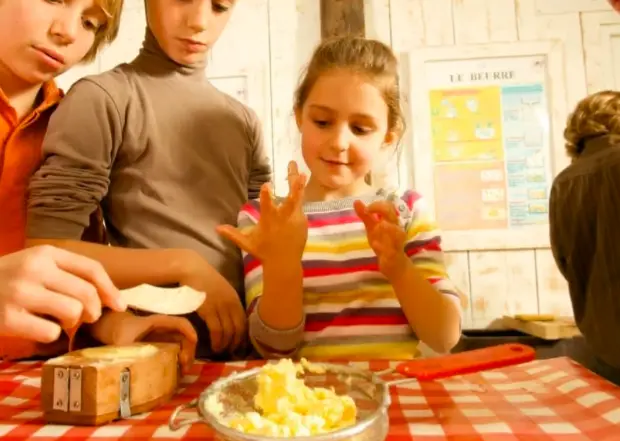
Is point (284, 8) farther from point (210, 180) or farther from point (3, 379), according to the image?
point (3, 379)

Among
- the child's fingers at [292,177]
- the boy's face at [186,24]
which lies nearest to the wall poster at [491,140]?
the boy's face at [186,24]

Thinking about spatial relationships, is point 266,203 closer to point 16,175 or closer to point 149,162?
point 149,162

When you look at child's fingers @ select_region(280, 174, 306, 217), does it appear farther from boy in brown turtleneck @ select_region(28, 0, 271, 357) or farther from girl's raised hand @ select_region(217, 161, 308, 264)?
boy in brown turtleneck @ select_region(28, 0, 271, 357)

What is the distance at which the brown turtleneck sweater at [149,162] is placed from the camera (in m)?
0.90

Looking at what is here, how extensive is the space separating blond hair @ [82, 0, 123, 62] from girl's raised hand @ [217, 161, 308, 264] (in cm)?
46

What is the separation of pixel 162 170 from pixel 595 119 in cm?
123

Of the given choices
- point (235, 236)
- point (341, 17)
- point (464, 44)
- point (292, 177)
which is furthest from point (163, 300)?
point (464, 44)

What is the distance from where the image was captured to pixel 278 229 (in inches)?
31.9

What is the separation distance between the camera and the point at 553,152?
2.04 metres

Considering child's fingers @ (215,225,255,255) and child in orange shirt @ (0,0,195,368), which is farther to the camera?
child in orange shirt @ (0,0,195,368)

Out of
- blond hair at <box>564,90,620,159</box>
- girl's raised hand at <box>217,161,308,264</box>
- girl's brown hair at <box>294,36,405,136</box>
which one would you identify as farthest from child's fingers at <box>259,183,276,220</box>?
blond hair at <box>564,90,620,159</box>

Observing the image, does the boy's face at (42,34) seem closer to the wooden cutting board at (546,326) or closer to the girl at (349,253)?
the girl at (349,253)

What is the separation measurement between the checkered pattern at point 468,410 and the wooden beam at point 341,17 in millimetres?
1502

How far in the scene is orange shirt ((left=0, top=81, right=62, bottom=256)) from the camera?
0.94m
